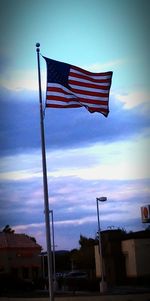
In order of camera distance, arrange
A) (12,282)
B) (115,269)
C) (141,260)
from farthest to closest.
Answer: (115,269) → (141,260) → (12,282)

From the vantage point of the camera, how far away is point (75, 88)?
1359 centimetres

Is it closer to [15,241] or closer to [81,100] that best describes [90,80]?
[81,100]

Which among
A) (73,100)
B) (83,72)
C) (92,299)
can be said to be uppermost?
(83,72)

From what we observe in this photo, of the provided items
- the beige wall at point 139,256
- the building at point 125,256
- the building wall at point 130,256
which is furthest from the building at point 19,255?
the beige wall at point 139,256

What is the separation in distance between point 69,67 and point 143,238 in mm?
23922

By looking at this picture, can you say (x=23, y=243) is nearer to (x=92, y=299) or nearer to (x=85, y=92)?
(x=92, y=299)

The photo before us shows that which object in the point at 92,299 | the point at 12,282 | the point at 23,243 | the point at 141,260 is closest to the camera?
the point at 92,299

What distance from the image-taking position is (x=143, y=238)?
3547cm

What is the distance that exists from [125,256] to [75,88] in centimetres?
2588

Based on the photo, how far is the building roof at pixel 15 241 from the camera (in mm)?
30575

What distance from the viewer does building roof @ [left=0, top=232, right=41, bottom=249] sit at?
1204 inches

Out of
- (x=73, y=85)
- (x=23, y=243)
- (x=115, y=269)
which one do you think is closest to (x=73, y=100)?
(x=73, y=85)

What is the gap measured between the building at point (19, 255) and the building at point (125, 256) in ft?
18.5

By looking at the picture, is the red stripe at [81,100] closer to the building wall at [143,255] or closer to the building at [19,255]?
the building at [19,255]
